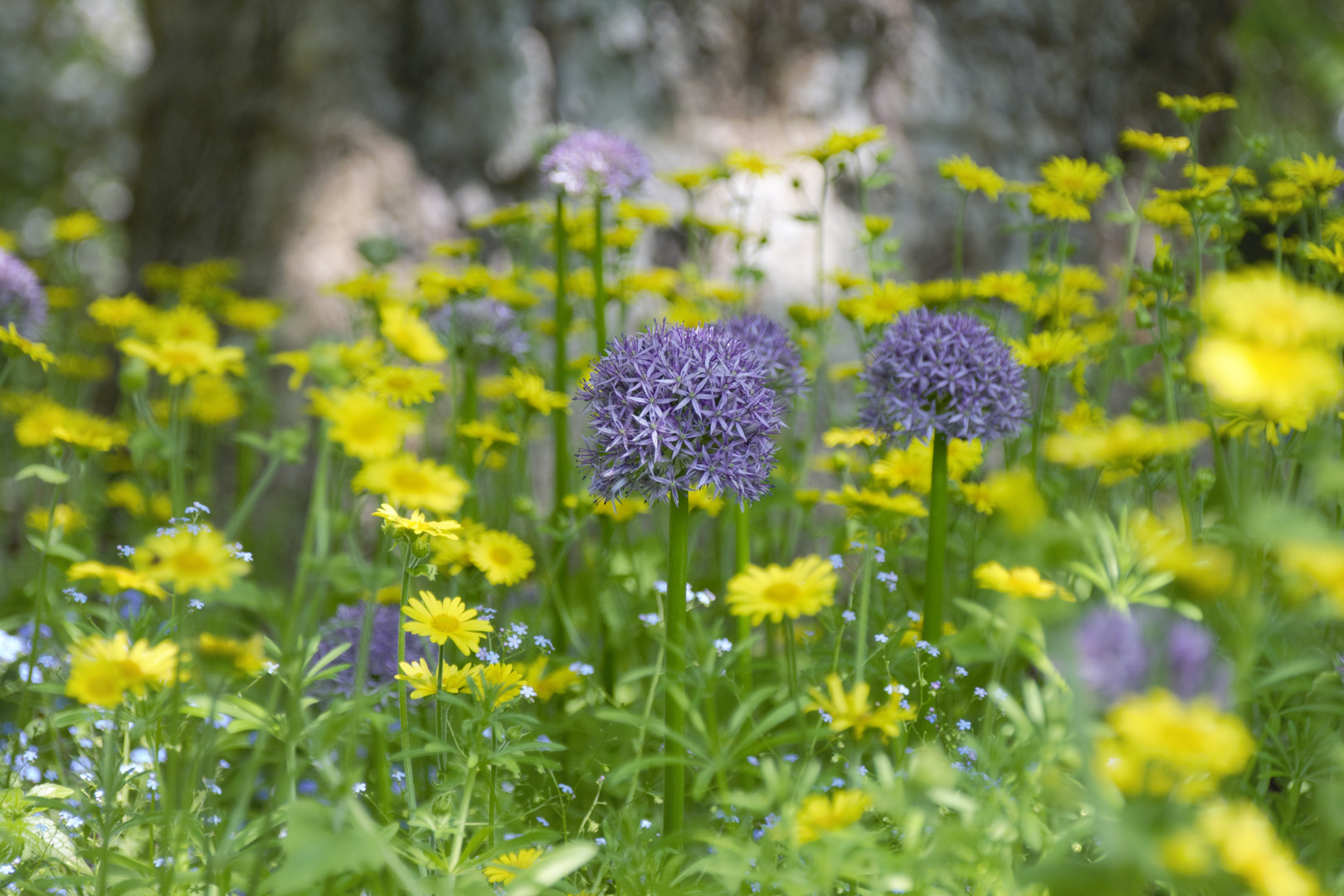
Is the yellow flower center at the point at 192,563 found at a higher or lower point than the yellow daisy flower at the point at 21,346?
lower

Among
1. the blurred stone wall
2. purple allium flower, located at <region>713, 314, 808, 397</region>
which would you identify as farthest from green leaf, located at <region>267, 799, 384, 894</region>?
the blurred stone wall

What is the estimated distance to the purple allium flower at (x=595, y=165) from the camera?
229cm

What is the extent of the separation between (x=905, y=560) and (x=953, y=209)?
163 centimetres

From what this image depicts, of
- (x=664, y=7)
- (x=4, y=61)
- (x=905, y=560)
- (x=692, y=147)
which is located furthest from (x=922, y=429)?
(x=4, y=61)

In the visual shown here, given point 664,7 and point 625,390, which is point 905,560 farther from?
point 664,7

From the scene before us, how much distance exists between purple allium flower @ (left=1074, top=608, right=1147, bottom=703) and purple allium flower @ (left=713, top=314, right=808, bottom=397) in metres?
0.94

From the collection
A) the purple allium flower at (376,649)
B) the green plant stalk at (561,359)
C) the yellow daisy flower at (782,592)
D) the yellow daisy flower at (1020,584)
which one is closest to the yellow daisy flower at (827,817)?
the yellow daisy flower at (782,592)

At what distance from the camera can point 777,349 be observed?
1.94 metres

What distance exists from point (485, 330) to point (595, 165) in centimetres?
59

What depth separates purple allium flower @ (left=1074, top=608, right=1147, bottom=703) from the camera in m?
1.01

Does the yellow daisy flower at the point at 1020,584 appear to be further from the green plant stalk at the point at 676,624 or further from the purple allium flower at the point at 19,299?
the purple allium flower at the point at 19,299

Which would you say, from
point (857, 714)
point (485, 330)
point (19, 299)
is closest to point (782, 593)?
point (857, 714)

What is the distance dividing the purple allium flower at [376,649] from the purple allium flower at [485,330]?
2.76ft

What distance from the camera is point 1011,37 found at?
12.1 feet
